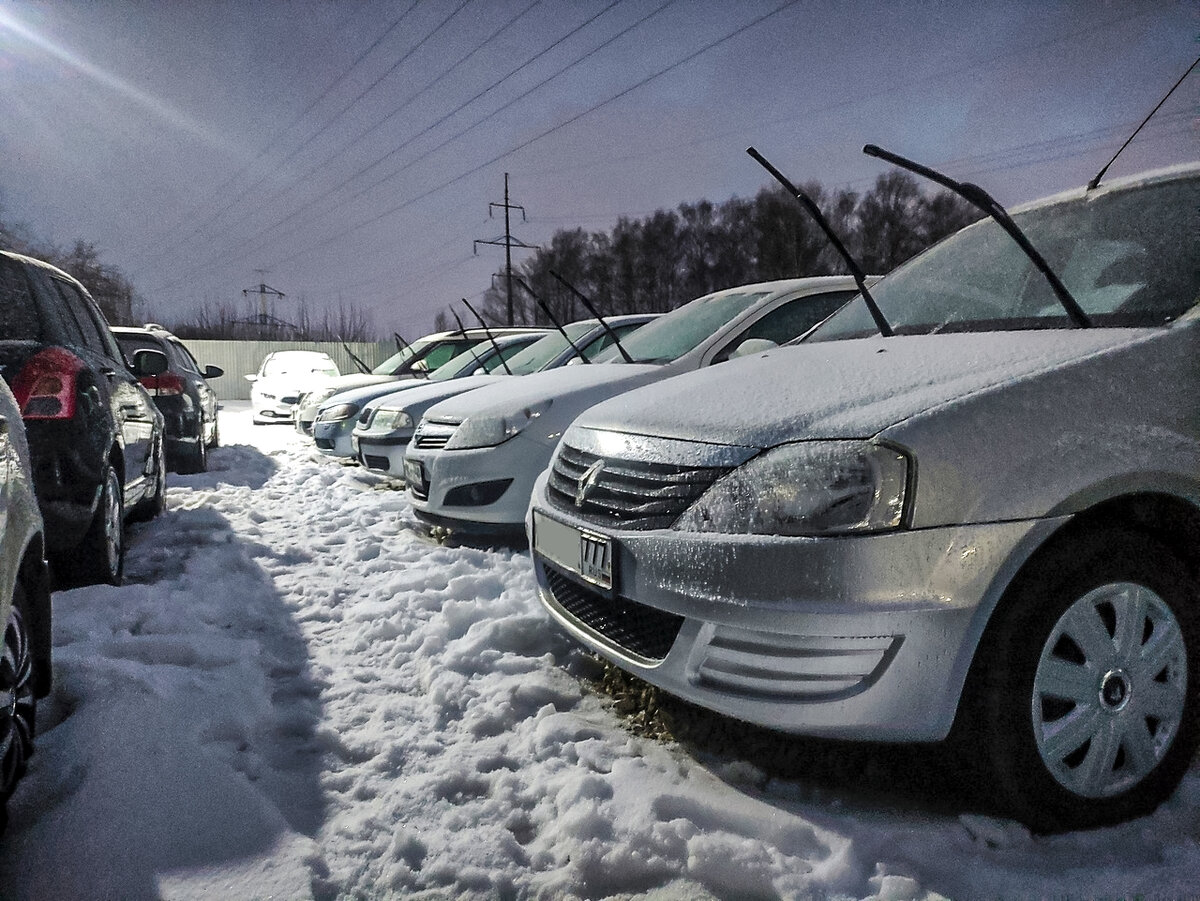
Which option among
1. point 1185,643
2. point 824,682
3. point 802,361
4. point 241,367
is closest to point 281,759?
point 824,682

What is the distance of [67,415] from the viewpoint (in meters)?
3.37

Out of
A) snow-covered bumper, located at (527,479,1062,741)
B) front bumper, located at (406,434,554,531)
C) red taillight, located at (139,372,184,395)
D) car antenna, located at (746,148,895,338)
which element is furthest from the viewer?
red taillight, located at (139,372,184,395)

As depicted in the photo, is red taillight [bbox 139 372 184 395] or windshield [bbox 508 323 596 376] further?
red taillight [bbox 139 372 184 395]

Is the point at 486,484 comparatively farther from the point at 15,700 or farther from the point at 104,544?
the point at 15,700

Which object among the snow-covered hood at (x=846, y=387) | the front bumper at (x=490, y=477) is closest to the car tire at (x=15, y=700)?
the snow-covered hood at (x=846, y=387)

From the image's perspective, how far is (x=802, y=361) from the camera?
2.69 meters

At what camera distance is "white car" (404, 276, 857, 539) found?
4.50 m

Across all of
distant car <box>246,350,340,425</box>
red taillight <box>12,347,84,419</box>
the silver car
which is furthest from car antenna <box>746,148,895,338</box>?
distant car <box>246,350,340,425</box>

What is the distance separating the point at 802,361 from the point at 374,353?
110 ft

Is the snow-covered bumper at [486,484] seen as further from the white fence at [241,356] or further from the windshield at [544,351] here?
the white fence at [241,356]

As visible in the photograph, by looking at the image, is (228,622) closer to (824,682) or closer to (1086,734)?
(824,682)

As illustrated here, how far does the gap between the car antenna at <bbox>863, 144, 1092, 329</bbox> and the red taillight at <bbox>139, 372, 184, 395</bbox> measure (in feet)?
22.7

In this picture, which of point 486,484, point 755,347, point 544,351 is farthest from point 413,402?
point 755,347

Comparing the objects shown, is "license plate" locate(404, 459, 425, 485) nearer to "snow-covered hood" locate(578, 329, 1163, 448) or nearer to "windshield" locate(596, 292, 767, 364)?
"windshield" locate(596, 292, 767, 364)
